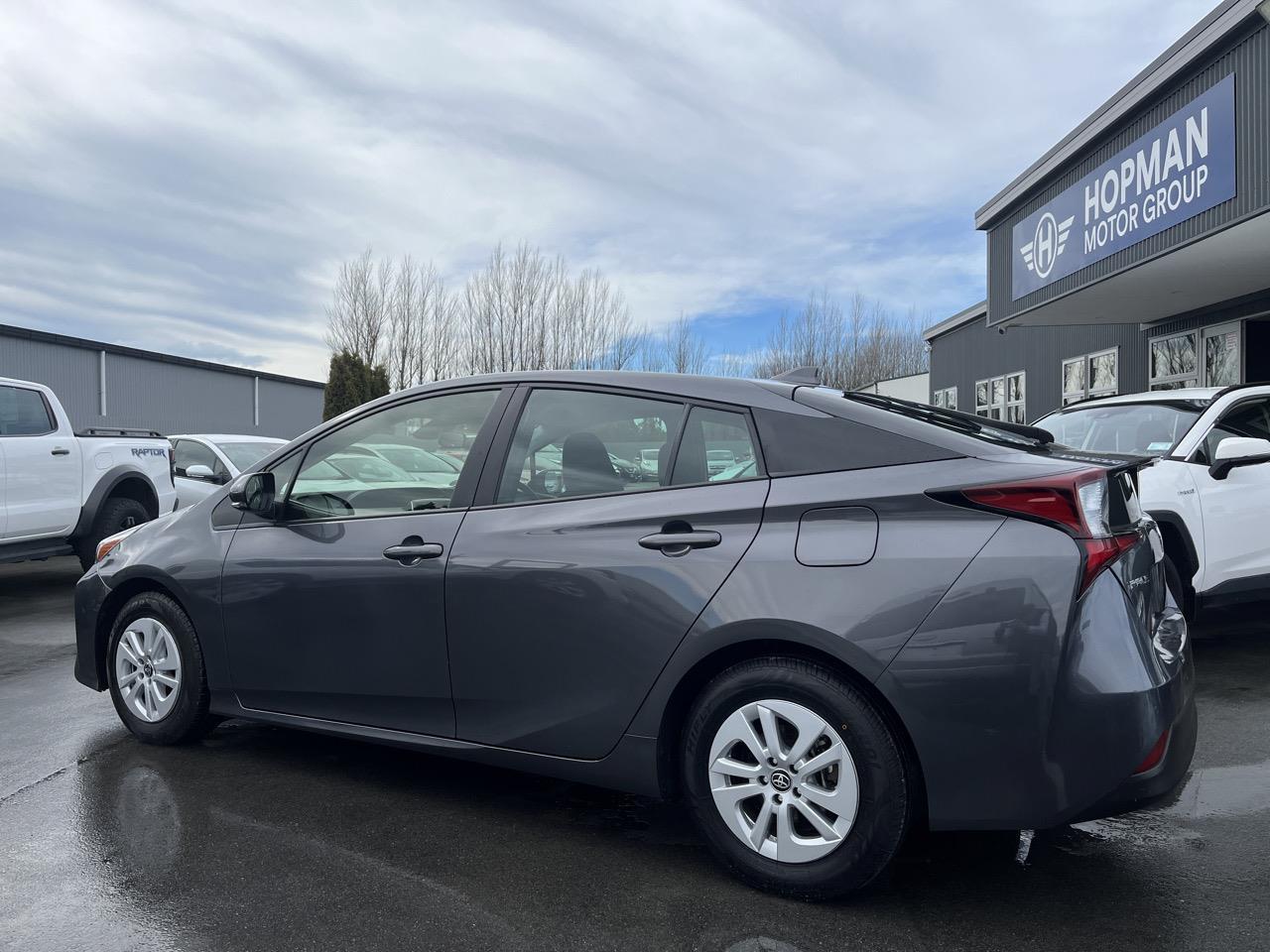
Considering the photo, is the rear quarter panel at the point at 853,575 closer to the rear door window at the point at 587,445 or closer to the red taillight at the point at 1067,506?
the red taillight at the point at 1067,506

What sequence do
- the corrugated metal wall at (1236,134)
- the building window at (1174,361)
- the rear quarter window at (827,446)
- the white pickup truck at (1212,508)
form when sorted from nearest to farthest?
the rear quarter window at (827,446)
the white pickup truck at (1212,508)
the corrugated metal wall at (1236,134)
the building window at (1174,361)

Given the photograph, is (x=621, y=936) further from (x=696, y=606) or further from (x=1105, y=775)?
(x=1105, y=775)

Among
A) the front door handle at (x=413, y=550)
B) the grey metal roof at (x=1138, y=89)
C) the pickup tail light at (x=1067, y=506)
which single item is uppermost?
the grey metal roof at (x=1138, y=89)

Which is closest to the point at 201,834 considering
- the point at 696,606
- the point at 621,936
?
the point at 621,936

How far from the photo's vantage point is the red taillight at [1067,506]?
2.52m

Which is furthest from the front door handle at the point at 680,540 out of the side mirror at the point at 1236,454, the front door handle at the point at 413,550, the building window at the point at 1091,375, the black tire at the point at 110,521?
the building window at the point at 1091,375

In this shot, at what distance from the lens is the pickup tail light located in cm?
252

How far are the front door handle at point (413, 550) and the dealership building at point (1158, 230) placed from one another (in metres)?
9.62

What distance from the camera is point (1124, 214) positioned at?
42.7 ft

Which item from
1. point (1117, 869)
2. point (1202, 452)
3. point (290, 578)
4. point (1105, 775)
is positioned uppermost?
point (1202, 452)

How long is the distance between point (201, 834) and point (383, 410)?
66.0 inches

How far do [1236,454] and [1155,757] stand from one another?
12.6ft

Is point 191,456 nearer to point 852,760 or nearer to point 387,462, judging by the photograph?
point 387,462

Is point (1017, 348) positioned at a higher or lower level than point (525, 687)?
higher
